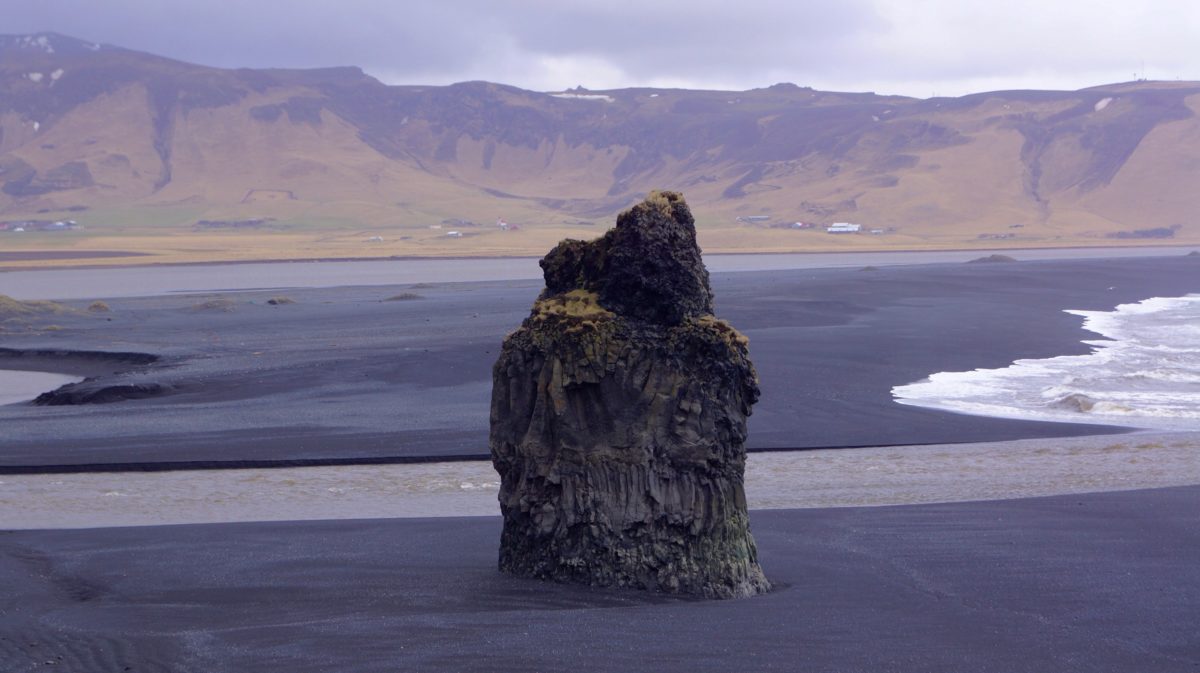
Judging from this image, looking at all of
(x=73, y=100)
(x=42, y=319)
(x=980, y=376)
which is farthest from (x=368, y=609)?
(x=73, y=100)

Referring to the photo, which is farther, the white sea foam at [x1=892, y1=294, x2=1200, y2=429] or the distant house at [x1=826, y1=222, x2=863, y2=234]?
the distant house at [x1=826, y1=222, x2=863, y2=234]

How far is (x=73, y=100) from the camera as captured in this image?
15450 centimetres

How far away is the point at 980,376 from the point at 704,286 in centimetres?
1385

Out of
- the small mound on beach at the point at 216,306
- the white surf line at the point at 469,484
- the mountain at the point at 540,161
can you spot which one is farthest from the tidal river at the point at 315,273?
the white surf line at the point at 469,484

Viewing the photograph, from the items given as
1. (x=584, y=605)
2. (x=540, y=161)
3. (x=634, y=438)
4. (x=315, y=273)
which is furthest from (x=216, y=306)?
(x=540, y=161)

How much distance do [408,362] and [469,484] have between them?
A: 337 inches

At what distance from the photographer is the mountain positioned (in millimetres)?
108375

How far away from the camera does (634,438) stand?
24.0ft

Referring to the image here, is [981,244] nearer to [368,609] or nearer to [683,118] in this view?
[683,118]

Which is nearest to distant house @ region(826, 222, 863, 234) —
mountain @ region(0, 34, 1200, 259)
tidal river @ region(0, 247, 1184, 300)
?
mountain @ region(0, 34, 1200, 259)

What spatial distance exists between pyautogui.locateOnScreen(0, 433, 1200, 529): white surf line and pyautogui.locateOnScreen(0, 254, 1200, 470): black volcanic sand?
2.17ft

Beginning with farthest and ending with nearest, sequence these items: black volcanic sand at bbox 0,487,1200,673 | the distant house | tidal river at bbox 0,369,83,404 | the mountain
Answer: the mountain < the distant house < tidal river at bbox 0,369,83,404 < black volcanic sand at bbox 0,487,1200,673

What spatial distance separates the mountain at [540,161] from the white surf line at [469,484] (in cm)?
7110

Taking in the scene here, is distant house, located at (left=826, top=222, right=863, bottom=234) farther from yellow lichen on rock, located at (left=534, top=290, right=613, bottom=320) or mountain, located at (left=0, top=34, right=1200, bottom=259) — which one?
yellow lichen on rock, located at (left=534, top=290, right=613, bottom=320)
